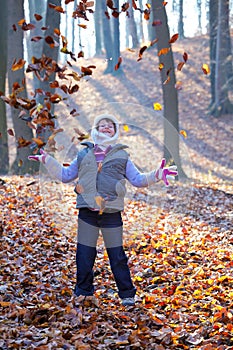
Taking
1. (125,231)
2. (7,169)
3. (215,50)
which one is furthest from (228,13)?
(125,231)

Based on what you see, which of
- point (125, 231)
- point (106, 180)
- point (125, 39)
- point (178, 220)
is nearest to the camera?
point (106, 180)

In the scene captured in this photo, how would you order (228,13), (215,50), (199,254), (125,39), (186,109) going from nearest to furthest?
(199,254), (228,13), (215,50), (186,109), (125,39)

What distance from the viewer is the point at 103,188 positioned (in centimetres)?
522

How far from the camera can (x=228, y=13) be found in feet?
74.3

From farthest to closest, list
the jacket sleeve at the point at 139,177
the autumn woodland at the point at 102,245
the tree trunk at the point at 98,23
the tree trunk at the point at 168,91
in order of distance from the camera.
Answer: the tree trunk at the point at 98,23, the tree trunk at the point at 168,91, the jacket sleeve at the point at 139,177, the autumn woodland at the point at 102,245

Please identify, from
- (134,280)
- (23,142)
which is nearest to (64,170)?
(23,142)

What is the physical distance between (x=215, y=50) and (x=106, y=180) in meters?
21.3

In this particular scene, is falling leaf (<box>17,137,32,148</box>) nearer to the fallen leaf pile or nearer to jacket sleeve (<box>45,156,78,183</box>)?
jacket sleeve (<box>45,156,78,183</box>)

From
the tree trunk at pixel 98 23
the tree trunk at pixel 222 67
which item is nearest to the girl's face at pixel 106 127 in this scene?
the tree trunk at pixel 222 67

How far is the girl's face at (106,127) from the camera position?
5.38m

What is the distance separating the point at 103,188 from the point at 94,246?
2.11 ft

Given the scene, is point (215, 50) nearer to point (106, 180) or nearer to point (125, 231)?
point (125, 231)

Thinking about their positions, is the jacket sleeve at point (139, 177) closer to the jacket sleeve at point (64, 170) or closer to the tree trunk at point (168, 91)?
the jacket sleeve at point (64, 170)

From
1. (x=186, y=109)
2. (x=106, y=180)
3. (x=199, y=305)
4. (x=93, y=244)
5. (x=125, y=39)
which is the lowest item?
(x=199, y=305)
